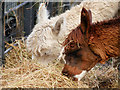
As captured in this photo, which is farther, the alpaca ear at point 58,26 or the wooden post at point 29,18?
the wooden post at point 29,18

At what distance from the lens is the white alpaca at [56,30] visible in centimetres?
342

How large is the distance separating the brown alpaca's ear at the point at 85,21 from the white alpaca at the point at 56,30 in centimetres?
108

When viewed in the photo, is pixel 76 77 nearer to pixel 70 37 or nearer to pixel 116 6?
pixel 70 37

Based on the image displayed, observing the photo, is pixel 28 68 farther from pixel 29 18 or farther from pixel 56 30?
pixel 29 18

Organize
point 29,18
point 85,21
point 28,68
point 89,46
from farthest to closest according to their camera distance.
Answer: point 29,18 < point 28,68 < point 89,46 < point 85,21

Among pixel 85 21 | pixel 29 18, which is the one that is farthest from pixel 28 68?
pixel 29 18

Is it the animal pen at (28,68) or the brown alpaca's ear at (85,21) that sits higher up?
the brown alpaca's ear at (85,21)

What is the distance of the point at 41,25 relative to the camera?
12.4 feet

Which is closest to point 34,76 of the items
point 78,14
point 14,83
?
point 14,83

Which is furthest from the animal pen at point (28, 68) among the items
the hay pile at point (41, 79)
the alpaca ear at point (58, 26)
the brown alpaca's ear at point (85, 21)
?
the brown alpaca's ear at point (85, 21)

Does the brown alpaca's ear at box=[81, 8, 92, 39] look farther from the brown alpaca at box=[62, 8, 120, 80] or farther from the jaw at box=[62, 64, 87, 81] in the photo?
the jaw at box=[62, 64, 87, 81]

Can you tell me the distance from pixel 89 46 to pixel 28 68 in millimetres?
1091

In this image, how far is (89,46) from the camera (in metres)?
2.43

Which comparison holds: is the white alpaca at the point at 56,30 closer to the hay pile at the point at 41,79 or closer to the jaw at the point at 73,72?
the hay pile at the point at 41,79
